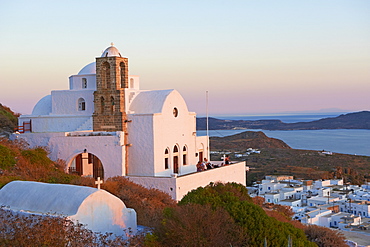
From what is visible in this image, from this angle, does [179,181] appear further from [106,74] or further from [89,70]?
[89,70]

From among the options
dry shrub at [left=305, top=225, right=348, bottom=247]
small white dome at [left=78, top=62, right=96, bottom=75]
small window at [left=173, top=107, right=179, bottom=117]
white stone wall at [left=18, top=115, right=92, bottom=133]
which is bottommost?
dry shrub at [left=305, top=225, right=348, bottom=247]

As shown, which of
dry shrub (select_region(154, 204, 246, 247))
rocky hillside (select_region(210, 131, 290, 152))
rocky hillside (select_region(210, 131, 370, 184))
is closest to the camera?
dry shrub (select_region(154, 204, 246, 247))

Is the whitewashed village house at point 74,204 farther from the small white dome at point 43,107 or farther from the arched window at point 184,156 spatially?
the small white dome at point 43,107

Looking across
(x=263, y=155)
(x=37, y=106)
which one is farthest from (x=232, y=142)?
(x=37, y=106)

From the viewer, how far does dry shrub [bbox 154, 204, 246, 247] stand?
35.6 ft

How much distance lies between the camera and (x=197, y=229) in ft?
36.2

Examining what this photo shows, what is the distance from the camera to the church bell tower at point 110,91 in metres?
22.5

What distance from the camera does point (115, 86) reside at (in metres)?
22.6

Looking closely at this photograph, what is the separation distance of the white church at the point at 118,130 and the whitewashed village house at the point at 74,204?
26.7 feet

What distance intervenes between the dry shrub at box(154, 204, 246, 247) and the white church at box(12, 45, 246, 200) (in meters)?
8.38

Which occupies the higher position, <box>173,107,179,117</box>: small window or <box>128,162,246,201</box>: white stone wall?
<box>173,107,179,117</box>: small window

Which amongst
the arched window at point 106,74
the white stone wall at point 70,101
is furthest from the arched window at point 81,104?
the arched window at point 106,74

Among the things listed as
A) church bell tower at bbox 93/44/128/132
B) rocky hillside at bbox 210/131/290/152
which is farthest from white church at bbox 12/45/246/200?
rocky hillside at bbox 210/131/290/152

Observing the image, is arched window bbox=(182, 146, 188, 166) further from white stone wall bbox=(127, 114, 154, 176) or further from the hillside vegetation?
the hillside vegetation
